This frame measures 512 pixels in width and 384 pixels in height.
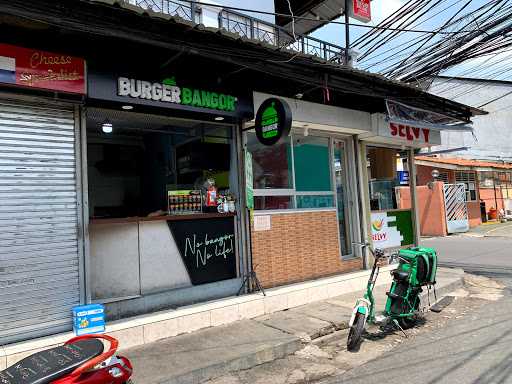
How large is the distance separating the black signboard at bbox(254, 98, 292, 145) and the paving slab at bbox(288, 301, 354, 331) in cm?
286

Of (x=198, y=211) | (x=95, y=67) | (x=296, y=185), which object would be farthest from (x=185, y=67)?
(x=296, y=185)

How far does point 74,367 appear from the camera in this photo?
2.63 metres

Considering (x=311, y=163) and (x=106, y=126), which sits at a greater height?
(x=106, y=126)

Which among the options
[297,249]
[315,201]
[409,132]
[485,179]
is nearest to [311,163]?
[315,201]

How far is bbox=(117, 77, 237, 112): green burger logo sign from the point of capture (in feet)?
18.1

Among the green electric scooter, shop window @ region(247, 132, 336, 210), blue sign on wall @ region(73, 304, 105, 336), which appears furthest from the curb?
shop window @ region(247, 132, 336, 210)

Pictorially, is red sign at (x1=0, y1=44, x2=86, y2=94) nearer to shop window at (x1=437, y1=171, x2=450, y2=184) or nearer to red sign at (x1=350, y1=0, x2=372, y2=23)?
red sign at (x1=350, y1=0, x2=372, y2=23)

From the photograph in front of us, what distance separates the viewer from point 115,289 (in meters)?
5.72

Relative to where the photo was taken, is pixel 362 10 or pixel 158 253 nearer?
pixel 158 253

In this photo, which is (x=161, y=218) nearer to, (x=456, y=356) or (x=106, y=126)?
(x=106, y=126)

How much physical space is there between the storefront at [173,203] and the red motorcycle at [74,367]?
97.7 inches

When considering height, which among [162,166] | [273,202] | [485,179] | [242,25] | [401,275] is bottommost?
[401,275]

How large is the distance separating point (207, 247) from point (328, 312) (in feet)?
7.48

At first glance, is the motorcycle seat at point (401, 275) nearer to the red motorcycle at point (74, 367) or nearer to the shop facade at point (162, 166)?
the shop facade at point (162, 166)
